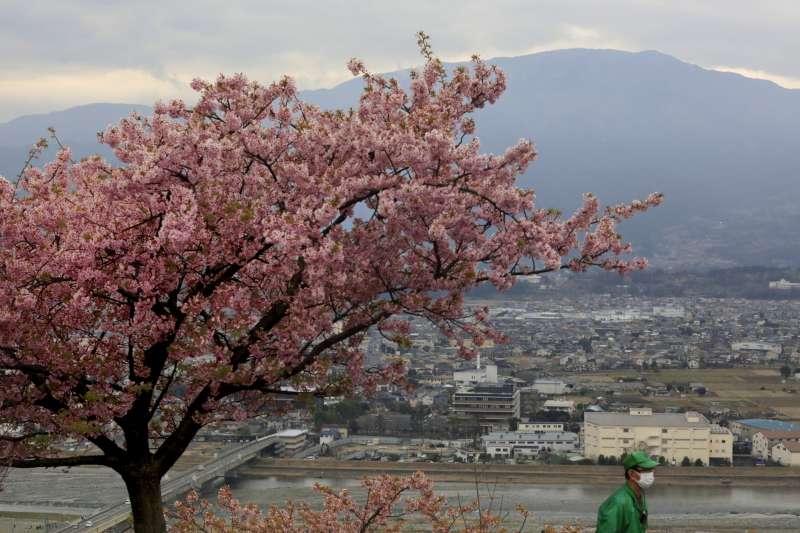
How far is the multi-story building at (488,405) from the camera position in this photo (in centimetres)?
2036

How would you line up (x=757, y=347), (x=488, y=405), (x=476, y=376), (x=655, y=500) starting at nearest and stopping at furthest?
(x=655, y=500), (x=488, y=405), (x=476, y=376), (x=757, y=347)

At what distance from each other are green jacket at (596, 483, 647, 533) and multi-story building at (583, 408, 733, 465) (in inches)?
586

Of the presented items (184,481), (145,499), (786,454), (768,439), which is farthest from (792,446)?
(145,499)

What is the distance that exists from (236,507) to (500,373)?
72.2 ft

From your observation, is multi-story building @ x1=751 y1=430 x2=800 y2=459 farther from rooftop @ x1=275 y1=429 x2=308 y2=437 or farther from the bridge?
the bridge

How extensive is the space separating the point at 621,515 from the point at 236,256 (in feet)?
5.25

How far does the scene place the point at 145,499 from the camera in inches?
137

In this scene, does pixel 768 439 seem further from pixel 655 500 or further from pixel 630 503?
pixel 630 503

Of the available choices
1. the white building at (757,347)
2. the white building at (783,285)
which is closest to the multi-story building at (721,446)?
the white building at (757,347)

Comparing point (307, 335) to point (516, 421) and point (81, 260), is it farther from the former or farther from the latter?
point (516, 421)

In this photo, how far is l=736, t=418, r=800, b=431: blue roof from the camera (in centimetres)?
1831

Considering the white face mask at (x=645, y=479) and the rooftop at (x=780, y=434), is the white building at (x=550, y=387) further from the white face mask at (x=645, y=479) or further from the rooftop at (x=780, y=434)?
the white face mask at (x=645, y=479)

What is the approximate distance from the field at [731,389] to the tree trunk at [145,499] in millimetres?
18397

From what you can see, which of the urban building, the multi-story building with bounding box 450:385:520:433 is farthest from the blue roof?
the urban building
